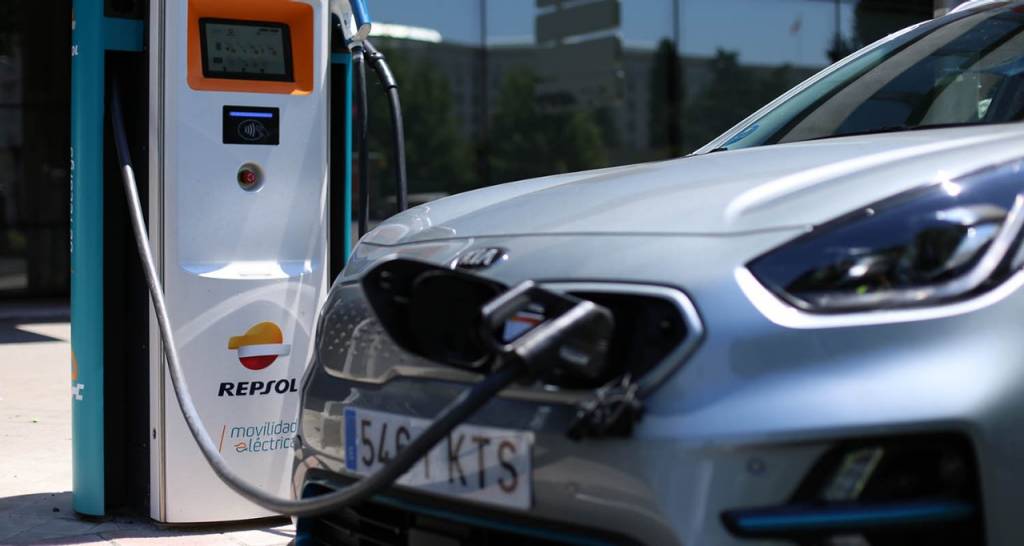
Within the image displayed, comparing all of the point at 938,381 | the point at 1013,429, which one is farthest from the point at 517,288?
the point at 1013,429

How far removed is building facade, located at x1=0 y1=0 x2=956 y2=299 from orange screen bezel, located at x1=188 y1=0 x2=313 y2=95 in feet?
28.7

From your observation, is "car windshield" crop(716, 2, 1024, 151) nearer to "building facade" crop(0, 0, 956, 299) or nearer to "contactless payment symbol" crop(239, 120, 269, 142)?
"contactless payment symbol" crop(239, 120, 269, 142)

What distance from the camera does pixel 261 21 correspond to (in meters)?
3.84

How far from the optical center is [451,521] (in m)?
2.05

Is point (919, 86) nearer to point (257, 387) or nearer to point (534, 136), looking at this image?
point (257, 387)

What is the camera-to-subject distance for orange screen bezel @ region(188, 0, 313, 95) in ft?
12.1

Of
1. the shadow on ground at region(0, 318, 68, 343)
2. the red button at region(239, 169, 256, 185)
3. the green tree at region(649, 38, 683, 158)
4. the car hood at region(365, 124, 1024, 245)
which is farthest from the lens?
the green tree at region(649, 38, 683, 158)

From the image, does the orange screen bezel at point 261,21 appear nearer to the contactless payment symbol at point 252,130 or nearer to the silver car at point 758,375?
A: the contactless payment symbol at point 252,130

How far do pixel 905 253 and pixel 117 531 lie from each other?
9.50 ft

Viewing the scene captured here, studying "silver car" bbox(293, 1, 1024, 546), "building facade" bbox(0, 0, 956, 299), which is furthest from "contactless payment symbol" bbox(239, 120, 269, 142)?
"building facade" bbox(0, 0, 956, 299)

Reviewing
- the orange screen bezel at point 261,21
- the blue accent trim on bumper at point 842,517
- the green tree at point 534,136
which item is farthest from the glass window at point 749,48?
the blue accent trim on bumper at point 842,517

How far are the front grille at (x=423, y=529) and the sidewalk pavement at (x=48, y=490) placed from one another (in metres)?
1.34

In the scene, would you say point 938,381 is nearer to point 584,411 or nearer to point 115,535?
point 584,411

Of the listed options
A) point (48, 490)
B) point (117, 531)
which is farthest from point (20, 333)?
point (117, 531)
